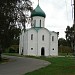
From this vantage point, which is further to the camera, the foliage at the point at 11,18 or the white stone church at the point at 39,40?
the white stone church at the point at 39,40

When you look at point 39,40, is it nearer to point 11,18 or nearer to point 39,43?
point 39,43

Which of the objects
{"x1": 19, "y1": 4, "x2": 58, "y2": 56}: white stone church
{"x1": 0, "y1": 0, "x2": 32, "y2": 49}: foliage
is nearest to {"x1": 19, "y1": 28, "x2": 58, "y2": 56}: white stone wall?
{"x1": 19, "y1": 4, "x2": 58, "y2": 56}: white stone church

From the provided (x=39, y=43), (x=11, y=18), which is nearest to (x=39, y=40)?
(x=39, y=43)

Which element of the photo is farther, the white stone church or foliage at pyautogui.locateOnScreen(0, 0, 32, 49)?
the white stone church

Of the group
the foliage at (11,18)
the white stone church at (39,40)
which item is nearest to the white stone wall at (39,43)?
the white stone church at (39,40)

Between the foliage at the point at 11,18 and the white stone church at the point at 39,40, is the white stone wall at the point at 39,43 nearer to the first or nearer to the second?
the white stone church at the point at 39,40

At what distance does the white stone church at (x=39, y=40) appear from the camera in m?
78.7

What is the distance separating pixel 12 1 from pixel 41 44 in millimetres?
43820

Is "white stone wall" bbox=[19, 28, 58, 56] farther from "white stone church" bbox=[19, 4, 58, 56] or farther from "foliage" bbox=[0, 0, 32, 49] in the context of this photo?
"foliage" bbox=[0, 0, 32, 49]

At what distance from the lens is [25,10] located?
40.3m

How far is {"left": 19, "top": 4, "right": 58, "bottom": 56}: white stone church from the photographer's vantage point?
78.7m

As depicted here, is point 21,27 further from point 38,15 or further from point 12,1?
point 38,15

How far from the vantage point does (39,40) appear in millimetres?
79750

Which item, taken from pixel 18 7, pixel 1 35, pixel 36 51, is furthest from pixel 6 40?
pixel 36 51
